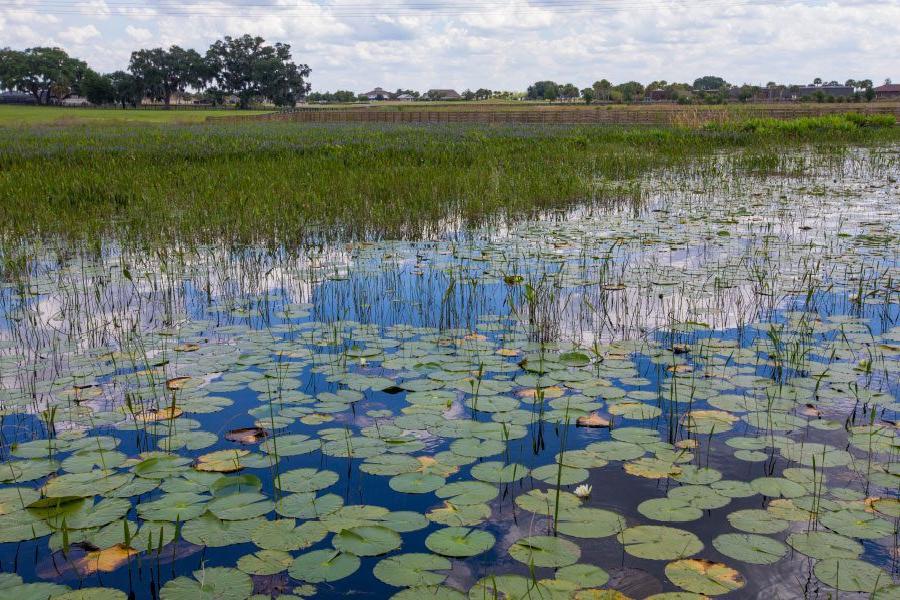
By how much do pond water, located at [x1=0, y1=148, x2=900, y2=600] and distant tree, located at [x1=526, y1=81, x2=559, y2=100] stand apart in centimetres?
9057

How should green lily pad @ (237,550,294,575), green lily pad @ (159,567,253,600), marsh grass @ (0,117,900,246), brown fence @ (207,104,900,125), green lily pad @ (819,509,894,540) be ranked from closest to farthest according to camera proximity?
green lily pad @ (159,567,253,600) < green lily pad @ (237,550,294,575) < green lily pad @ (819,509,894,540) < marsh grass @ (0,117,900,246) < brown fence @ (207,104,900,125)

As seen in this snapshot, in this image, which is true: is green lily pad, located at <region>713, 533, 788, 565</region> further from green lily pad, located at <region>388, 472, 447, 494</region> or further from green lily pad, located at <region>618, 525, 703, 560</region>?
green lily pad, located at <region>388, 472, 447, 494</region>

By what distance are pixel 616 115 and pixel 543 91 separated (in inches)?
2399

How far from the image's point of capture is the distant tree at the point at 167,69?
8288 cm

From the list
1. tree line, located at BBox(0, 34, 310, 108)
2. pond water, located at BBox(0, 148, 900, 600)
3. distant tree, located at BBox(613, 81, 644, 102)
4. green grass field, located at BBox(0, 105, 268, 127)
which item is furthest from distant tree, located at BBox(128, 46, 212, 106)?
pond water, located at BBox(0, 148, 900, 600)

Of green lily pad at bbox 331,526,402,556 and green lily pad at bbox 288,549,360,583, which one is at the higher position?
green lily pad at bbox 331,526,402,556

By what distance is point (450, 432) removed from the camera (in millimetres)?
3221

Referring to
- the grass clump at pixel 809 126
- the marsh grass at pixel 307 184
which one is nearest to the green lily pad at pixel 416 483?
the marsh grass at pixel 307 184

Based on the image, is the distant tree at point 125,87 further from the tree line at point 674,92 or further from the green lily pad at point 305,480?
the green lily pad at point 305,480

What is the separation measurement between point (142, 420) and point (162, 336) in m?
1.43

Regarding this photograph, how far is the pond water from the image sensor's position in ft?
7.41

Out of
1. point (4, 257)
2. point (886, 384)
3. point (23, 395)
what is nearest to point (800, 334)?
point (886, 384)

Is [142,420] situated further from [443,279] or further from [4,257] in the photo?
[4,257]

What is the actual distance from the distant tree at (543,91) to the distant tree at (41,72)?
181ft
